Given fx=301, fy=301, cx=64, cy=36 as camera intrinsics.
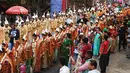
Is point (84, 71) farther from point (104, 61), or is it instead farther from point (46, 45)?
point (46, 45)

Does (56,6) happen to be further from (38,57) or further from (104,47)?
(104,47)

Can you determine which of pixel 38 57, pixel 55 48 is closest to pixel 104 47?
pixel 38 57

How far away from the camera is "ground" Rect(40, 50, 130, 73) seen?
10.4m

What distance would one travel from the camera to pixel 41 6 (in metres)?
22.3

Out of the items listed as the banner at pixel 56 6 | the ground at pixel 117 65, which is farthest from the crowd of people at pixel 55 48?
the banner at pixel 56 6

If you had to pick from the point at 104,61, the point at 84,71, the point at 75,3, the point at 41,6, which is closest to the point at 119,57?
the point at 104,61

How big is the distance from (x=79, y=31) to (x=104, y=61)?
11.4ft

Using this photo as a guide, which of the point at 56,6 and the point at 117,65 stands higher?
the point at 56,6

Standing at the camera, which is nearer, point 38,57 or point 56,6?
point 38,57

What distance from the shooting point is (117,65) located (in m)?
11.1

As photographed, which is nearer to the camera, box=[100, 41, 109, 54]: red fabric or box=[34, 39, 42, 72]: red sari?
box=[100, 41, 109, 54]: red fabric

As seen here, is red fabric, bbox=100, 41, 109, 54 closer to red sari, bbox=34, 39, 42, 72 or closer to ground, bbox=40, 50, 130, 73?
ground, bbox=40, 50, 130, 73

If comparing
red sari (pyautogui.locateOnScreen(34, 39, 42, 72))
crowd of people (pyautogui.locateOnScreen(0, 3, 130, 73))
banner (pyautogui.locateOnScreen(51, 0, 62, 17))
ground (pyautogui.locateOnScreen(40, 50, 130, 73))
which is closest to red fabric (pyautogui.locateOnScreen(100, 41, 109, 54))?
crowd of people (pyautogui.locateOnScreen(0, 3, 130, 73))

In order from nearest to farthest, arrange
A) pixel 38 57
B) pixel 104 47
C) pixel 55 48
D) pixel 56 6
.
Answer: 1. pixel 104 47
2. pixel 38 57
3. pixel 55 48
4. pixel 56 6
